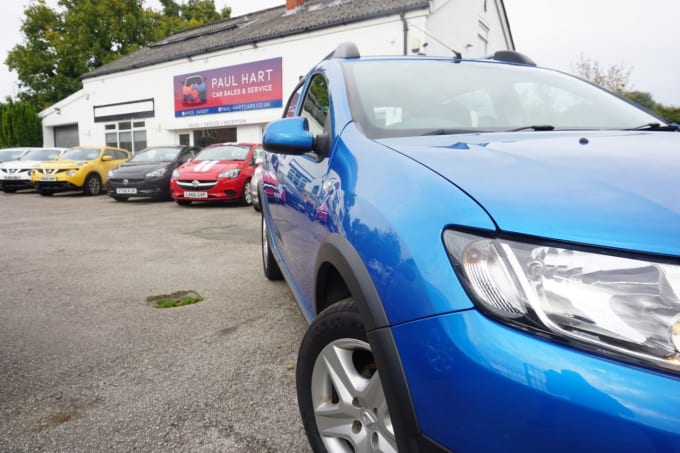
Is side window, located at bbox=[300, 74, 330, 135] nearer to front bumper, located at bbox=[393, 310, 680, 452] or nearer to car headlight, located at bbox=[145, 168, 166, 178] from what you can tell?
front bumper, located at bbox=[393, 310, 680, 452]

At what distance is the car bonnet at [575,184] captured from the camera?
93 centimetres

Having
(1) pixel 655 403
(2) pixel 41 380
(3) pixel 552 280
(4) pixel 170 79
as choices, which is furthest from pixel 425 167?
(4) pixel 170 79

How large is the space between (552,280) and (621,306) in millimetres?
126

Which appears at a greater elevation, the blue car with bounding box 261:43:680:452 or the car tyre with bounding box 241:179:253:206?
the blue car with bounding box 261:43:680:452

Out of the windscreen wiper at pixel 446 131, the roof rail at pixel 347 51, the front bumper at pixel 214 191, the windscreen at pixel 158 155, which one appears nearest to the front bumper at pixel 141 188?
the windscreen at pixel 158 155

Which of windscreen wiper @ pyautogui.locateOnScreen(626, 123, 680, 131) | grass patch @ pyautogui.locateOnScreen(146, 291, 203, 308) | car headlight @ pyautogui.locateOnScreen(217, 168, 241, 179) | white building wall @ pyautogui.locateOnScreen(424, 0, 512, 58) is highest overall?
white building wall @ pyautogui.locateOnScreen(424, 0, 512, 58)

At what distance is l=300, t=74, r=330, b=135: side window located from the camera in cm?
223

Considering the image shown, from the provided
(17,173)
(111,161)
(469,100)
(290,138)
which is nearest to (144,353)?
(290,138)

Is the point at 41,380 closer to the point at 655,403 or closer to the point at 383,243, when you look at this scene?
the point at 383,243

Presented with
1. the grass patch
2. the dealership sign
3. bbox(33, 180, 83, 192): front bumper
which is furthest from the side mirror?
the dealership sign

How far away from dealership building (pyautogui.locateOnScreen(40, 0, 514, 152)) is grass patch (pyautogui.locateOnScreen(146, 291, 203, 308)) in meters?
10.9

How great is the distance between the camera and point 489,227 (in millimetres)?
1003

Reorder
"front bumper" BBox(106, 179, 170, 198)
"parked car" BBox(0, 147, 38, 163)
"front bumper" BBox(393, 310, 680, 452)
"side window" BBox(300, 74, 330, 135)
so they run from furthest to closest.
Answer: "parked car" BBox(0, 147, 38, 163) → "front bumper" BBox(106, 179, 170, 198) → "side window" BBox(300, 74, 330, 135) → "front bumper" BBox(393, 310, 680, 452)

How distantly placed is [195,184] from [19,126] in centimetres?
2380
